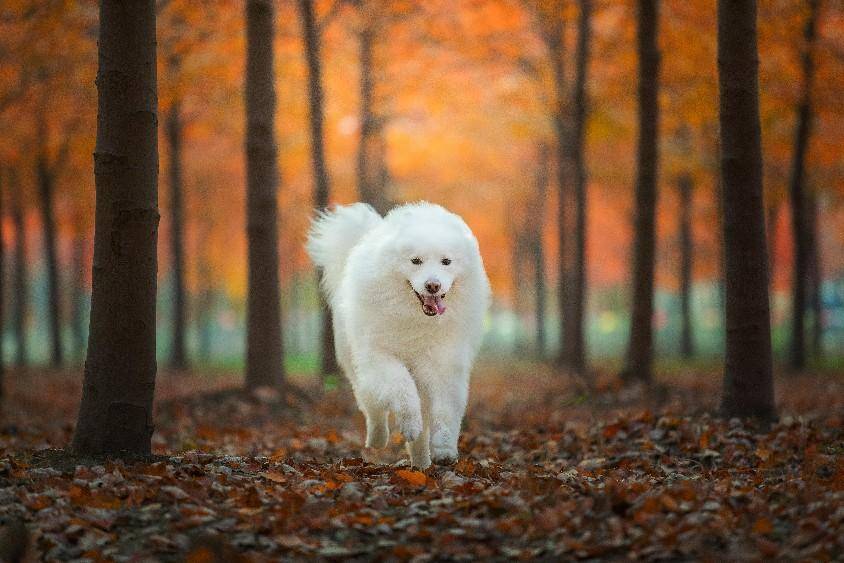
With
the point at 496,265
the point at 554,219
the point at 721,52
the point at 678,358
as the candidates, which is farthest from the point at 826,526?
the point at 496,265

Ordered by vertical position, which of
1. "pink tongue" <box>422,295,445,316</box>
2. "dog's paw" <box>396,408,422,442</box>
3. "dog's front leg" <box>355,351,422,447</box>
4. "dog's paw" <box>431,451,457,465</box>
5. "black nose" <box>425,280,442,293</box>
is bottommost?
"dog's paw" <box>431,451,457,465</box>

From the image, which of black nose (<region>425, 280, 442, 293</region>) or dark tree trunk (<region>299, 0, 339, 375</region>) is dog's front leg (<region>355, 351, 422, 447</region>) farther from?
dark tree trunk (<region>299, 0, 339, 375</region>)

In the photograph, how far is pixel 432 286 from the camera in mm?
5875

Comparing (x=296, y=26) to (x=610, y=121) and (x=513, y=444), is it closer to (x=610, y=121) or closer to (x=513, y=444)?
(x=610, y=121)

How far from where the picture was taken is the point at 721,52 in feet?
24.6

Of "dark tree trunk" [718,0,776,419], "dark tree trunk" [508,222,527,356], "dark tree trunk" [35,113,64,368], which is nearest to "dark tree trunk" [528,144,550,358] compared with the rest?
"dark tree trunk" [508,222,527,356]

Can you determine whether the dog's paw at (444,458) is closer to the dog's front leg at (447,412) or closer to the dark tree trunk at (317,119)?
the dog's front leg at (447,412)

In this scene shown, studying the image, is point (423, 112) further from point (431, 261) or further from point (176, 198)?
point (431, 261)

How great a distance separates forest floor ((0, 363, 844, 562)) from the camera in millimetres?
4051

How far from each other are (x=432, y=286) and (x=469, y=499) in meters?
1.62

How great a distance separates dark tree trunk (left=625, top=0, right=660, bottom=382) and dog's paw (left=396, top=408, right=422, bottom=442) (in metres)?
5.86

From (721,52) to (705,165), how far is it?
11.3 meters

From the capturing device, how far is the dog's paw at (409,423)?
6.09 m

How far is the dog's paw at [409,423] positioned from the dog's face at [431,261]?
0.68 metres
